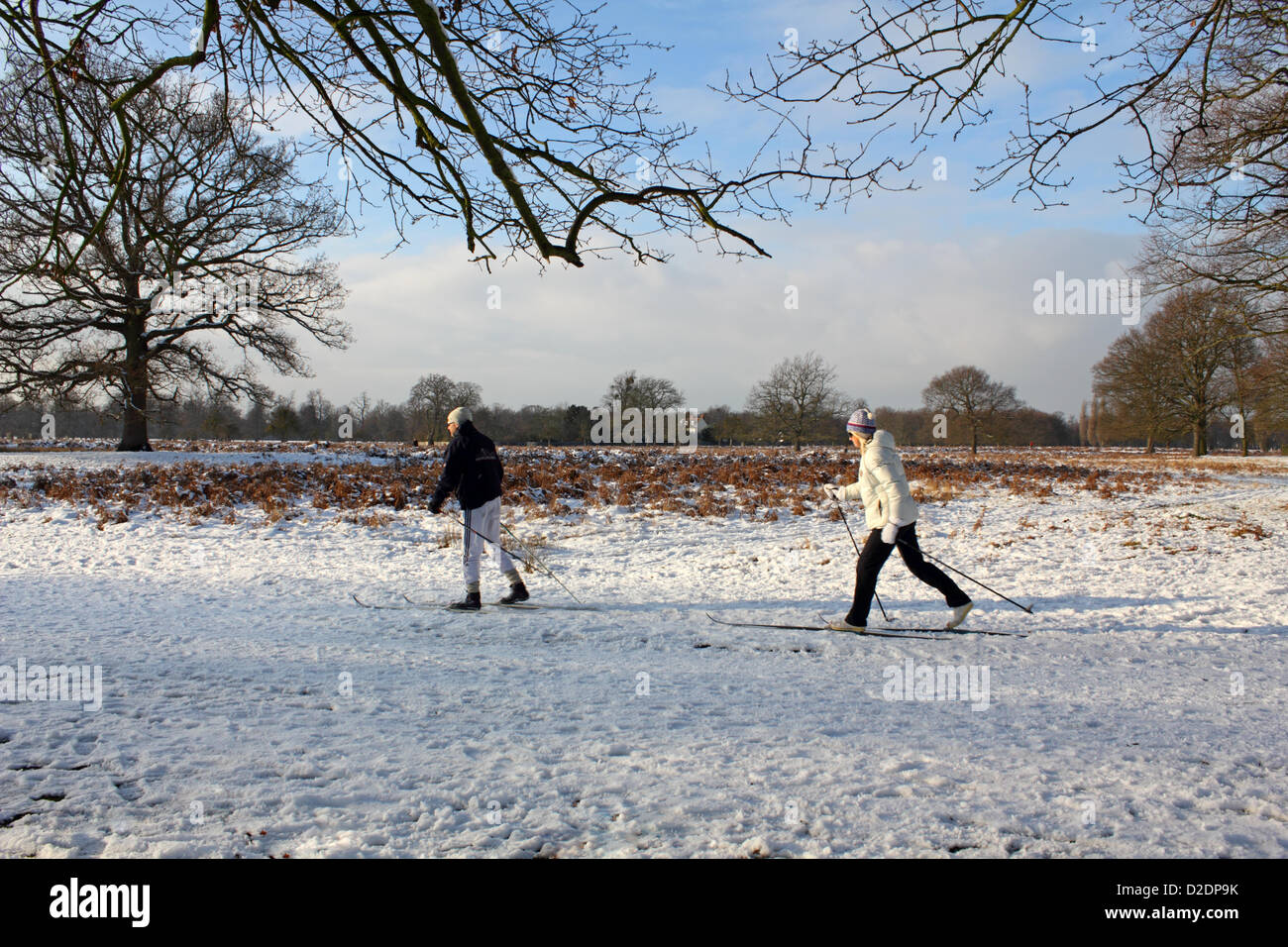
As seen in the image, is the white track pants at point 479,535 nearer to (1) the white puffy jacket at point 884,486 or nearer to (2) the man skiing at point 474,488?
(2) the man skiing at point 474,488

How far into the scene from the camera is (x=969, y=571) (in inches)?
394

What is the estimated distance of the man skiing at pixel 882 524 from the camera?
7.08 meters

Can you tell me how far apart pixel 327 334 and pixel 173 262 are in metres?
24.0

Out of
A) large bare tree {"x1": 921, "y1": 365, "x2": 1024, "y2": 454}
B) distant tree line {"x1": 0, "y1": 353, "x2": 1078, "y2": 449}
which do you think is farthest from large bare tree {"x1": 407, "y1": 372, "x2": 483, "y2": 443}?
large bare tree {"x1": 921, "y1": 365, "x2": 1024, "y2": 454}

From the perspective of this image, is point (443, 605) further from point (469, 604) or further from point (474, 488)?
point (474, 488)

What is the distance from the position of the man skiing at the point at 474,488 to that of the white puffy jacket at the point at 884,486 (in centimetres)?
413

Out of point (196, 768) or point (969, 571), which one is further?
point (969, 571)

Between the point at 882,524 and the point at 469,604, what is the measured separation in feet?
15.3

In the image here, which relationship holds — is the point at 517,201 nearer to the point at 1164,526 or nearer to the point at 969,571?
the point at 969,571

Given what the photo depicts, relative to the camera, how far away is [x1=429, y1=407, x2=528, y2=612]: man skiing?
8.20 meters

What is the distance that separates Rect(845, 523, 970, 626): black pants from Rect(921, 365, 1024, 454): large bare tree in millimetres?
45935

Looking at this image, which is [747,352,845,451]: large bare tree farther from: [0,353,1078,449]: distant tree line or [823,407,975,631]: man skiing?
[823,407,975,631]: man skiing

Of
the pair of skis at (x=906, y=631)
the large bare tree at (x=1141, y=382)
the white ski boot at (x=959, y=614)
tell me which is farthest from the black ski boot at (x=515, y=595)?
the large bare tree at (x=1141, y=382)
